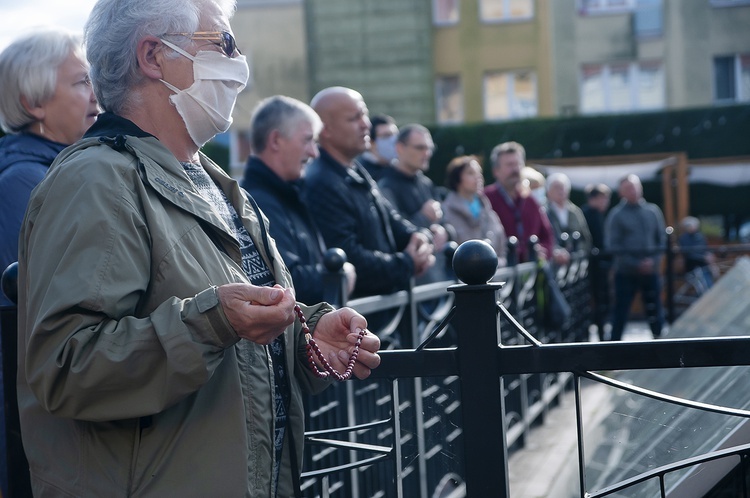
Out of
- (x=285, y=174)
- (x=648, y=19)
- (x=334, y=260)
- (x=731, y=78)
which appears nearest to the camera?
(x=334, y=260)

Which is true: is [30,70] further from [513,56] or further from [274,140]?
[513,56]

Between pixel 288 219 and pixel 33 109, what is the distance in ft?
4.20

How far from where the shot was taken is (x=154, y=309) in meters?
1.89

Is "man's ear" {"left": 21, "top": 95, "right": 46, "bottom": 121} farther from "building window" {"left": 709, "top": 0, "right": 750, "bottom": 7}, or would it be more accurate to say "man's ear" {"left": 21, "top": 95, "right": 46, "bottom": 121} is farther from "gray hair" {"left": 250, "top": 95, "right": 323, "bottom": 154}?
"building window" {"left": 709, "top": 0, "right": 750, "bottom": 7}

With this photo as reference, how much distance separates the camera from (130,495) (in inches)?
71.6

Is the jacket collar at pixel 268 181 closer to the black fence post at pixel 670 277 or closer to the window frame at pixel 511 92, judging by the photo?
the black fence post at pixel 670 277

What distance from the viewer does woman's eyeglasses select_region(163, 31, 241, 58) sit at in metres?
2.17

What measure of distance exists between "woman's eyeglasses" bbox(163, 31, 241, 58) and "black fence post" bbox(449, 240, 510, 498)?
74 centimetres

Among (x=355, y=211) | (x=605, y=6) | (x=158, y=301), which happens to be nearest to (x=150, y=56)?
(x=158, y=301)

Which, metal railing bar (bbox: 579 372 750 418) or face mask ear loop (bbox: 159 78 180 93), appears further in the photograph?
face mask ear loop (bbox: 159 78 180 93)

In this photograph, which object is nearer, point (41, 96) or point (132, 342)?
point (132, 342)

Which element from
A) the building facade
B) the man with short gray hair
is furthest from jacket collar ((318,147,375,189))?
the building facade

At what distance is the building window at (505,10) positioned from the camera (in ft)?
87.1

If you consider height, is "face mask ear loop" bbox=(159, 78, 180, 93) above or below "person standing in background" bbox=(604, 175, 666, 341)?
above
